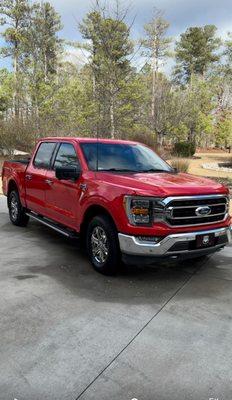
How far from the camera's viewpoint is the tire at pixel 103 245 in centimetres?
504

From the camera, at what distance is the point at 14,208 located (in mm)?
8383

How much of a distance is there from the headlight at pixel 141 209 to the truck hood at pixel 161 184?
3.3 inches

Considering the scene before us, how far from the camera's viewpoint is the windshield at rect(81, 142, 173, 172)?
19.4 feet

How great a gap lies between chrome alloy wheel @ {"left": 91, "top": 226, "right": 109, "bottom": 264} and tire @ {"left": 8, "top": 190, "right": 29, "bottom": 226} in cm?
291

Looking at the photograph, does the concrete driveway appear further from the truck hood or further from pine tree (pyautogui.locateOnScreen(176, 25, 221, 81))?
pine tree (pyautogui.locateOnScreen(176, 25, 221, 81))

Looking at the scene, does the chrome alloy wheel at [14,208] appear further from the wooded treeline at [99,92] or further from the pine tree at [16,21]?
the pine tree at [16,21]

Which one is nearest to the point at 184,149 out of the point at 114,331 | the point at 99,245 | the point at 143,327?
the point at 99,245

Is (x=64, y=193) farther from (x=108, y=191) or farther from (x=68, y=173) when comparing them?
(x=108, y=191)

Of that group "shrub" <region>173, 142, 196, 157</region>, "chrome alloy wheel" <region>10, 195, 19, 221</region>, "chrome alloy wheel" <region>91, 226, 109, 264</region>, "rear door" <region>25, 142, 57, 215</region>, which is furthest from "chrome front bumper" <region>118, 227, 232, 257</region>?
"shrub" <region>173, 142, 196, 157</region>

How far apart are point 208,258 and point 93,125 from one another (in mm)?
16626

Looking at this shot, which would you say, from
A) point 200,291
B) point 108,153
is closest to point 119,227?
point 200,291

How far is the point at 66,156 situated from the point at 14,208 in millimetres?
2492

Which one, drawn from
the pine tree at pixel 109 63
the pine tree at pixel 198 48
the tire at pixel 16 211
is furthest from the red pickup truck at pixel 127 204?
the pine tree at pixel 198 48

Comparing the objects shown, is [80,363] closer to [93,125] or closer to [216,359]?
[216,359]
